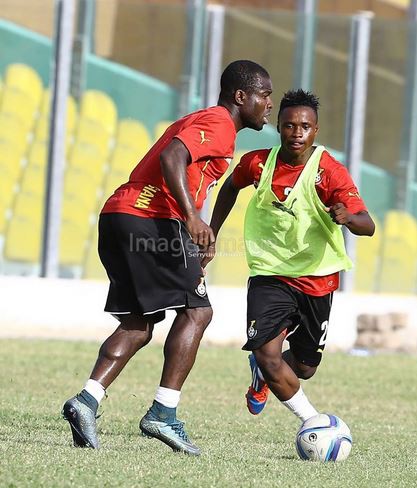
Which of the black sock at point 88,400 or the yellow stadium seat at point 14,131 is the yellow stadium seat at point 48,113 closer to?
the yellow stadium seat at point 14,131

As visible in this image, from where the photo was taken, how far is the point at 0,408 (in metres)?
8.60

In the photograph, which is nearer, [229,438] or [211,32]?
[229,438]

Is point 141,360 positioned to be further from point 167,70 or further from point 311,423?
point 311,423

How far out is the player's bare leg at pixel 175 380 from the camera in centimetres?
700

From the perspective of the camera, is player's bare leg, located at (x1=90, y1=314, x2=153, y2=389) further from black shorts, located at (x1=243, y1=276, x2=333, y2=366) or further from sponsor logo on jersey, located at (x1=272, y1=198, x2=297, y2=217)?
sponsor logo on jersey, located at (x1=272, y1=198, x2=297, y2=217)

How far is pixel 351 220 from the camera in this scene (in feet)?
23.7

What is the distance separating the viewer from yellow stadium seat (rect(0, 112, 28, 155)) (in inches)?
552

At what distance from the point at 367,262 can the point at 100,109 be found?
336 cm

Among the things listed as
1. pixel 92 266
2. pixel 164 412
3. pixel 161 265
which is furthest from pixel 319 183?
pixel 92 266

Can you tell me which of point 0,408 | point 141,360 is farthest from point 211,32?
point 0,408

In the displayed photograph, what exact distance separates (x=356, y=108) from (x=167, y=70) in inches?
84.0

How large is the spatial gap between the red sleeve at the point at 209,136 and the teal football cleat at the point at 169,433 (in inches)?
54.7

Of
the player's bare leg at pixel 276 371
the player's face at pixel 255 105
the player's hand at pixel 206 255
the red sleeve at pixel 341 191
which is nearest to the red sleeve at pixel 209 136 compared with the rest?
the player's face at pixel 255 105

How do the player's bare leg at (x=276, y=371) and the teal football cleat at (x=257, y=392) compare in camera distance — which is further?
the teal football cleat at (x=257, y=392)
